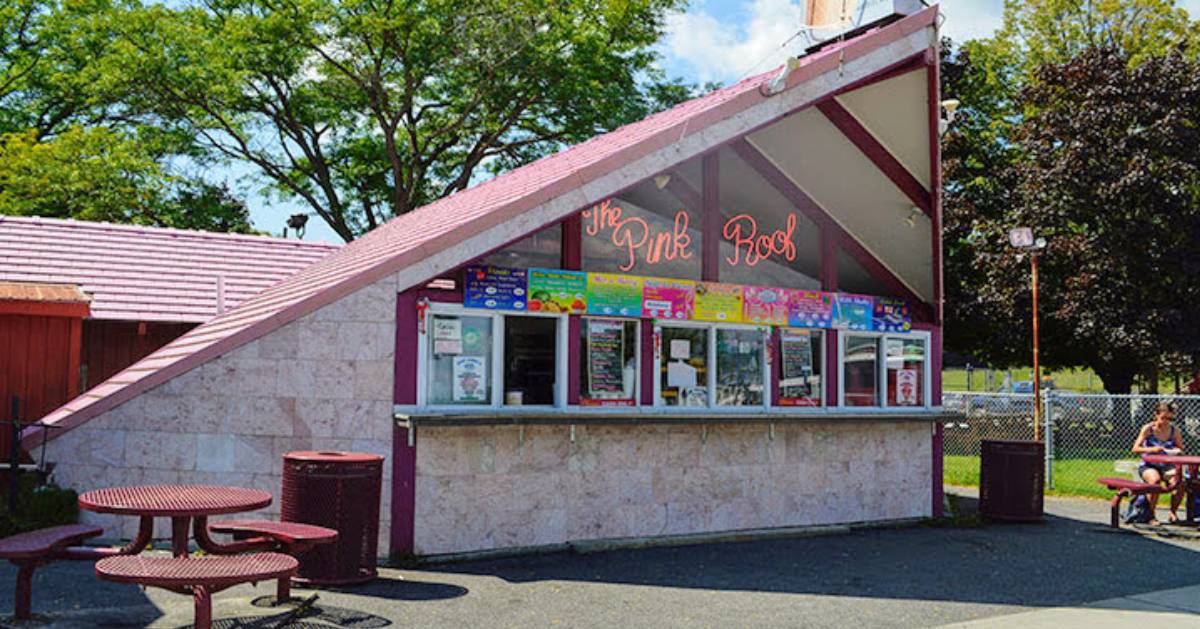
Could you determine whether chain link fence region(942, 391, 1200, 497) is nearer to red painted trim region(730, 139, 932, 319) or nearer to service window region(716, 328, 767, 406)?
red painted trim region(730, 139, 932, 319)

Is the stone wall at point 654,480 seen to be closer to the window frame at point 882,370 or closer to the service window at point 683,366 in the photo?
the window frame at point 882,370

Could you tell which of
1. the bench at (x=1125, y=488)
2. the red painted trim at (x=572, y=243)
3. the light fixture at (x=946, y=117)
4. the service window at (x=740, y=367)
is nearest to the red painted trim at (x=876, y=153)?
the light fixture at (x=946, y=117)

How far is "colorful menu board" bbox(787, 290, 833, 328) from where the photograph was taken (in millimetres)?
12422

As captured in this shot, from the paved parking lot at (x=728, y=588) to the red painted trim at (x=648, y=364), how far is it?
170 centimetres

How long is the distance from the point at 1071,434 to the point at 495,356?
66.1 feet

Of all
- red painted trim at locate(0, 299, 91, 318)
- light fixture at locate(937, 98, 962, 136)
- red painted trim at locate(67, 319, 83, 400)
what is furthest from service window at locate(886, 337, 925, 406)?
red painted trim at locate(67, 319, 83, 400)

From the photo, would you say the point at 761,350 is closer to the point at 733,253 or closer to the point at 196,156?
the point at 733,253

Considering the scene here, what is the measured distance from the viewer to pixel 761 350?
39.9ft

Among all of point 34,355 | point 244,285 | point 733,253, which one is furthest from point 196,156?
point 733,253

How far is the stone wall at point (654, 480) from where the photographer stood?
31.7 ft

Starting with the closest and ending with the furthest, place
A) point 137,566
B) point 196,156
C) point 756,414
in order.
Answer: point 137,566, point 756,414, point 196,156

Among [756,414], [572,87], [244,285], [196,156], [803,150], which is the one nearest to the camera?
[756,414]

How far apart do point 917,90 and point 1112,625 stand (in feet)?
23.9

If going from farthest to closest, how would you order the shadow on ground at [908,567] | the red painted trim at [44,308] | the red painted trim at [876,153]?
1. the red painted trim at [876,153]
2. the red painted trim at [44,308]
3. the shadow on ground at [908,567]
